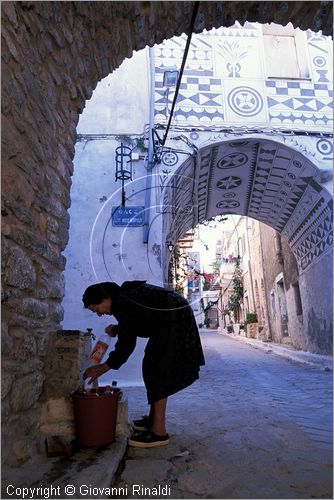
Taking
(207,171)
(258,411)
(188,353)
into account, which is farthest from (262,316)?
(188,353)

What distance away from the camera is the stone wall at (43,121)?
6.24ft

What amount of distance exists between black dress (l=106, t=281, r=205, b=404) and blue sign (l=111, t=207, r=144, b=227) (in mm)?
2749

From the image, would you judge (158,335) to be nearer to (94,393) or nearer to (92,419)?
(94,393)

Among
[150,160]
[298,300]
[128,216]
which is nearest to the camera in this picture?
[128,216]

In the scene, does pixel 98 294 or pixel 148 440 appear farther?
pixel 98 294

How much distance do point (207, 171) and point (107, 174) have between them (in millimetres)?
1934

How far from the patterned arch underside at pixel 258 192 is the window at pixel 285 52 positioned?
1.42 meters

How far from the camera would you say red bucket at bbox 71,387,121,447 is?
7.58 feet

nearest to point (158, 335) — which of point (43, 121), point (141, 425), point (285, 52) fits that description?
point (141, 425)

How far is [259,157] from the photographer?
6465 mm

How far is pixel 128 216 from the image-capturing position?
540 cm

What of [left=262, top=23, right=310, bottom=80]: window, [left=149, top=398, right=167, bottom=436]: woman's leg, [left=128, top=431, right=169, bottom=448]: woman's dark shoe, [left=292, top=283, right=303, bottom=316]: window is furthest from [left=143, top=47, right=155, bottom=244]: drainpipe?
[left=292, top=283, right=303, bottom=316]: window

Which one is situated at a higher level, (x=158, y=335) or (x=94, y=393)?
(x=158, y=335)

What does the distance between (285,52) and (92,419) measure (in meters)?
6.80
